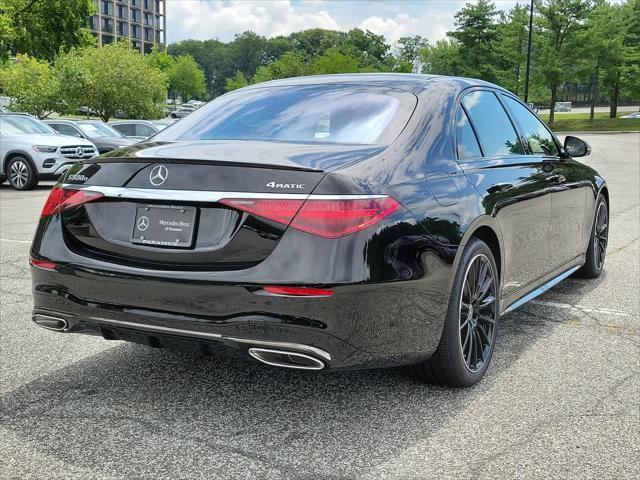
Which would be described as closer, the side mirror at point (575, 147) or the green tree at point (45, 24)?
the side mirror at point (575, 147)

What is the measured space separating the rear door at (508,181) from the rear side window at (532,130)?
17cm

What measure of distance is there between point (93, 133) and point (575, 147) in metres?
18.1

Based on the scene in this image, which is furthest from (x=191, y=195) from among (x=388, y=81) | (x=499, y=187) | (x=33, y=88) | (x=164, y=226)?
(x=33, y=88)

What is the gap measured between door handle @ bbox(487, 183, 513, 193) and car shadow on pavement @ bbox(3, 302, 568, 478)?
0.99 meters

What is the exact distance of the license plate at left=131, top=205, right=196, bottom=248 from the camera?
3160 mm

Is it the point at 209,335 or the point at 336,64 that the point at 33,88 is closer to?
the point at 336,64

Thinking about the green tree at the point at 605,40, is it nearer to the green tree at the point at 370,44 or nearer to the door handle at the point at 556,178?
the door handle at the point at 556,178

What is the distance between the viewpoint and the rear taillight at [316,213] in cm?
301

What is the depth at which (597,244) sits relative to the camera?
656 centimetres

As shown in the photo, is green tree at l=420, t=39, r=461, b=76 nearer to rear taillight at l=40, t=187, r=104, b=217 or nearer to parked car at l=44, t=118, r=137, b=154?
parked car at l=44, t=118, r=137, b=154

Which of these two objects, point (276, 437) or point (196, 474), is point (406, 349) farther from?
point (196, 474)

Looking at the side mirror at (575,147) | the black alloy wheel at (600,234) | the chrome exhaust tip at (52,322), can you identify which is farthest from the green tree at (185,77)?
the chrome exhaust tip at (52,322)

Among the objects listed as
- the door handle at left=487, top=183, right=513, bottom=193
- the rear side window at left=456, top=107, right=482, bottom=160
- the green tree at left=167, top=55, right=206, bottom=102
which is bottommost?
the door handle at left=487, top=183, right=513, bottom=193

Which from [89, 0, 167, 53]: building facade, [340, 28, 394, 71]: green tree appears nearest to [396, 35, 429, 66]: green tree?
[340, 28, 394, 71]: green tree
